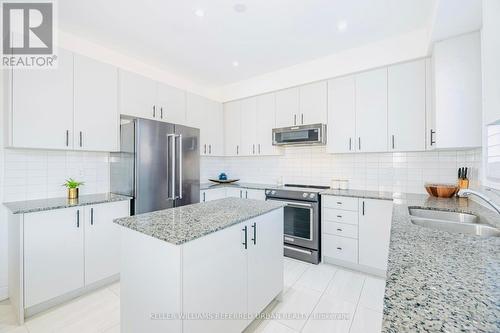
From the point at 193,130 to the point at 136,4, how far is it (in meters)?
1.48

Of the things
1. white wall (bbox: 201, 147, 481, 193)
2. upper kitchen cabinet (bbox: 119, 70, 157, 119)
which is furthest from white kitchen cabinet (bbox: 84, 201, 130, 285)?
white wall (bbox: 201, 147, 481, 193)

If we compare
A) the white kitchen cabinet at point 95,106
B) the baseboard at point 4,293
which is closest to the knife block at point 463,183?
the white kitchen cabinet at point 95,106

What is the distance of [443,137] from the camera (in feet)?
7.15

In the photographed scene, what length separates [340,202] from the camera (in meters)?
2.75

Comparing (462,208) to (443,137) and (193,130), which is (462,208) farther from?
(193,130)

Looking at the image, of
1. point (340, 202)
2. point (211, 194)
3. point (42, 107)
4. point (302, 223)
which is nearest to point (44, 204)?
point (42, 107)

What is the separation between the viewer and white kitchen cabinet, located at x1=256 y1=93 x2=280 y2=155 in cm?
361

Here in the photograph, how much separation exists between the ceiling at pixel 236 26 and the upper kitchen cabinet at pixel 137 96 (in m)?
0.38

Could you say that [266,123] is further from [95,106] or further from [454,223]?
[454,223]

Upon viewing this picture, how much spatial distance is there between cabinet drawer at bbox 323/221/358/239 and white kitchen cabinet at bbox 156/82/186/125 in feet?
8.45

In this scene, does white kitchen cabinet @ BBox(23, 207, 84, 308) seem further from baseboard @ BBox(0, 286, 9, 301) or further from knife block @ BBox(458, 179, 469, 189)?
knife block @ BBox(458, 179, 469, 189)

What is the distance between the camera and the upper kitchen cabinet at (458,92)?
2.02 metres

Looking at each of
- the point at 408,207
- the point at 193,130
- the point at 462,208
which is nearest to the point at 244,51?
the point at 193,130

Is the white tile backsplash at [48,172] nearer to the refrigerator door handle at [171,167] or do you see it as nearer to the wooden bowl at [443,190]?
the refrigerator door handle at [171,167]
